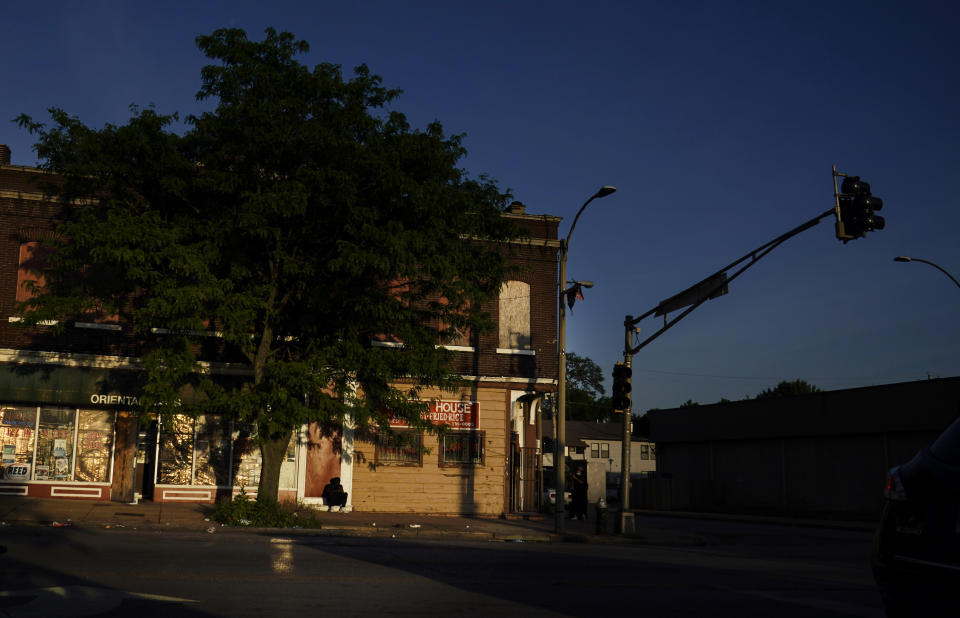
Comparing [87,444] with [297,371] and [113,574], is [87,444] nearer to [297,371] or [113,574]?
[297,371]

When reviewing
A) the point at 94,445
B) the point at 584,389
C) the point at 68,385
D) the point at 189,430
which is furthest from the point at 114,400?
the point at 584,389

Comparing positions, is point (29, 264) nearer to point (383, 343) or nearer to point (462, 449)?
point (383, 343)

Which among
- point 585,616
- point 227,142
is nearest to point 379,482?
point 227,142

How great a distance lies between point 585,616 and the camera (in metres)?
7.99

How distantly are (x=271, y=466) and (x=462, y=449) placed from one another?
24.9 feet

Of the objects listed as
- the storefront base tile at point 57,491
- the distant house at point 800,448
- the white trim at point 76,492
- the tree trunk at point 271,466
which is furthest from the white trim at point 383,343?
the distant house at point 800,448

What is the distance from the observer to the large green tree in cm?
1820

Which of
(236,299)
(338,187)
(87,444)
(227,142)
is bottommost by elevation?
(87,444)

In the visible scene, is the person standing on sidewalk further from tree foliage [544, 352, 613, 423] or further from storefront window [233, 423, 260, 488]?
tree foliage [544, 352, 613, 423]

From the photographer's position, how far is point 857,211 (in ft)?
50.9

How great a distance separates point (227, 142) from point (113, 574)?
39.8ft

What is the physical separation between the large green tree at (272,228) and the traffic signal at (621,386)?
431cm

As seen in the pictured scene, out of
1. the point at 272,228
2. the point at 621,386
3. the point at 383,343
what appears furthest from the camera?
the point at 383,343

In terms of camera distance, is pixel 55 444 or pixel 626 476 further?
pixel 55 444
